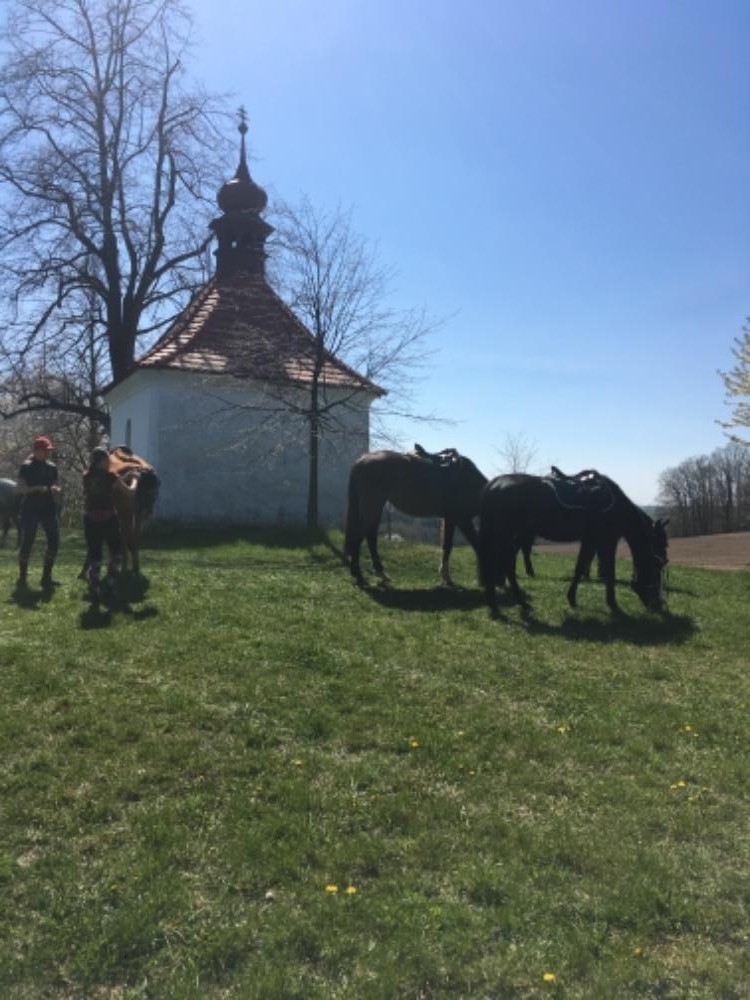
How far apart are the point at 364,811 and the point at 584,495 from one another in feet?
23.4

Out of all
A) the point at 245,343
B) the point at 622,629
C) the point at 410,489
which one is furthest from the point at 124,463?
the point at 245,343

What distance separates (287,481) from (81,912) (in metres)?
22.0

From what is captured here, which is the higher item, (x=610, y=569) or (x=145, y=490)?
(x=145, y=490)

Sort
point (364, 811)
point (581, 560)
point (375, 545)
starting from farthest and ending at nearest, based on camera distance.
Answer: point (375, 545), point (581, 560), point (364, 811)

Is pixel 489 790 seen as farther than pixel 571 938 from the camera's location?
Yes

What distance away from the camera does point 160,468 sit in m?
24.8

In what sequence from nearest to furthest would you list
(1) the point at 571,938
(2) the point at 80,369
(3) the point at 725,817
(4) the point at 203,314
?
(1) the point at 571,938, (3) the point at 725,817, (4) the point at 203,314, (2) the point at 80,369

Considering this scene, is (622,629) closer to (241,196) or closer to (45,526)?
(45,526)

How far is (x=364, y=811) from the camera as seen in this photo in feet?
16.8

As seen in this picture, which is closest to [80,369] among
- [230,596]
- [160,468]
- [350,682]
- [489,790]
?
[160,468]

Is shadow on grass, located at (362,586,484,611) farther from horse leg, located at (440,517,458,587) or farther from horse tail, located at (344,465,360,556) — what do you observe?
horse tail, located at (344,465,360,556)

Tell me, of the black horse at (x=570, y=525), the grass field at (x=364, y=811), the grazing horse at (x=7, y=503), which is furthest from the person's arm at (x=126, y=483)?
the grazing horse at (x=7, y=503)

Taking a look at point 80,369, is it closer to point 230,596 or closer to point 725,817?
point 230,596

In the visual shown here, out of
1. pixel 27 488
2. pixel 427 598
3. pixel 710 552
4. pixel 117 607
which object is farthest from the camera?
pixel 710 552
